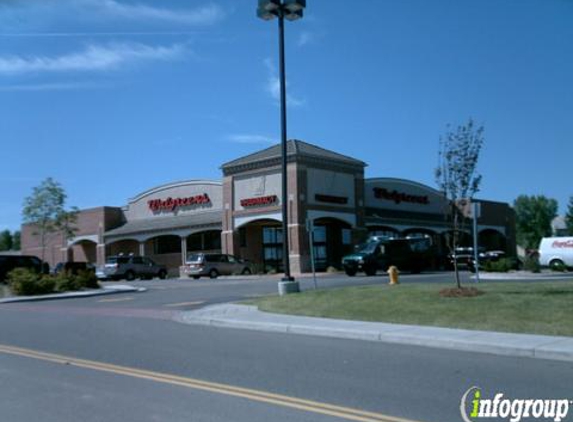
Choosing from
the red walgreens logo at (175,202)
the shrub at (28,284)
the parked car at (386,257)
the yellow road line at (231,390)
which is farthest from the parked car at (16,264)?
the yellow road line at (231,390)

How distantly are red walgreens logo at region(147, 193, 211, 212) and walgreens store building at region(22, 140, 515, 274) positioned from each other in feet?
0.27

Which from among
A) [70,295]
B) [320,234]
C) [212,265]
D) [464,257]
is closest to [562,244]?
[464,257]

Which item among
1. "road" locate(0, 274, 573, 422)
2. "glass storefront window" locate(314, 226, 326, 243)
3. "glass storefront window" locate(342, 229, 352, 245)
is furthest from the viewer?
"glass storefront window" locate(342, 229, 352, 245)

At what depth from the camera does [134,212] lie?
61938mm

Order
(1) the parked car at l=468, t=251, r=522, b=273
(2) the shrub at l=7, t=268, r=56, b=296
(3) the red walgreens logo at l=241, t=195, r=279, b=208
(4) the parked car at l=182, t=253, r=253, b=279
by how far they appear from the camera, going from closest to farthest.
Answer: (2) the shrub at l=7, t=268, r=56, b=296 < (1) the parked car at l=468, t=251, r=522, b=273 < (4) the parked car at l=182, t=253, r=253, b=279 < (3) the red walgreens logo at l=241, t=195, r=279, b=208

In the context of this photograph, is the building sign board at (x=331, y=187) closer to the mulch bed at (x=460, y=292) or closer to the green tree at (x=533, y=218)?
the mulch bed at (x=460, y=292)

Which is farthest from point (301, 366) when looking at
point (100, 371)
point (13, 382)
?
point (13, 382)

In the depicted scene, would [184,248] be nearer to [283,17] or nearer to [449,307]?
[283,17]

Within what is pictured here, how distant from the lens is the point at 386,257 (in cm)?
3866

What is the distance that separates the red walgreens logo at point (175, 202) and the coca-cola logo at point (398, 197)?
1352 cm

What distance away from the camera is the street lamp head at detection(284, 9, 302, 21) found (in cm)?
2089

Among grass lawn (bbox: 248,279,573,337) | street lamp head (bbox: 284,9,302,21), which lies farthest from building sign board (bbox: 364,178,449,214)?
grass lawn (bbox: 248,279,573,337)

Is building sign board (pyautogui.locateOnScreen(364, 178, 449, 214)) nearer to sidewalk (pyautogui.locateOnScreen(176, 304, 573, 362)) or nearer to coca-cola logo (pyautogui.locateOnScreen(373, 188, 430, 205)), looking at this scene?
coca-cola logo (pyautogui.locateOnScreen(373, 188, 430, 205))

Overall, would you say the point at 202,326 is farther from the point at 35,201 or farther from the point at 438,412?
the point at 35,201
